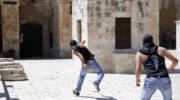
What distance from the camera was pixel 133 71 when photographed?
507 inches

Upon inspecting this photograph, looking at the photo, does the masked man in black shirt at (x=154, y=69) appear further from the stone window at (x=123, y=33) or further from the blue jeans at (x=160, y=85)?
the stone window at (x=123, y=33)

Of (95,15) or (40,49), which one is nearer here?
(95,15)

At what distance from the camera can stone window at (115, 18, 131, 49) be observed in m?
13.2

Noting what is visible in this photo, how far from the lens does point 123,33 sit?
43.7ft

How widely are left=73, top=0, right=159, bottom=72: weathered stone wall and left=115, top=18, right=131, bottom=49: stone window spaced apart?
0.19 meters

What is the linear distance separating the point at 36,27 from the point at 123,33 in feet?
36.2

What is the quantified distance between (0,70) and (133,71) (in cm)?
510

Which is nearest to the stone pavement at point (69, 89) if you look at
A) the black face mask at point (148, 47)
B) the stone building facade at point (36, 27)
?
the black face mask at point (148, 47)

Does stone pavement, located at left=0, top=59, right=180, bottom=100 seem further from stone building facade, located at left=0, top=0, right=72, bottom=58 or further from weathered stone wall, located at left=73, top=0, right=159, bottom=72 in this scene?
stone building facade, located at left=0, top=0, right=72, bottom=58

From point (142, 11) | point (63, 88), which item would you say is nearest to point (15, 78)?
point (63, 88)

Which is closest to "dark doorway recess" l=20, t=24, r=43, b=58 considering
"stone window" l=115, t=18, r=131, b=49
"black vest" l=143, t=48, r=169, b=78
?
"stone window" l=115, t=18, r=131, b=49

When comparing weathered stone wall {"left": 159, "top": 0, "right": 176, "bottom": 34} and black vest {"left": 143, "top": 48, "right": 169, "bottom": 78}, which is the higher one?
weathered stone wall {"left": 159, "top": 0, "right": 176, "bottom": 34}

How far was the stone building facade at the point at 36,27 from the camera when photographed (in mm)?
20656

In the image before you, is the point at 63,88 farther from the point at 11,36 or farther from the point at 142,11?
the point at 11,36
